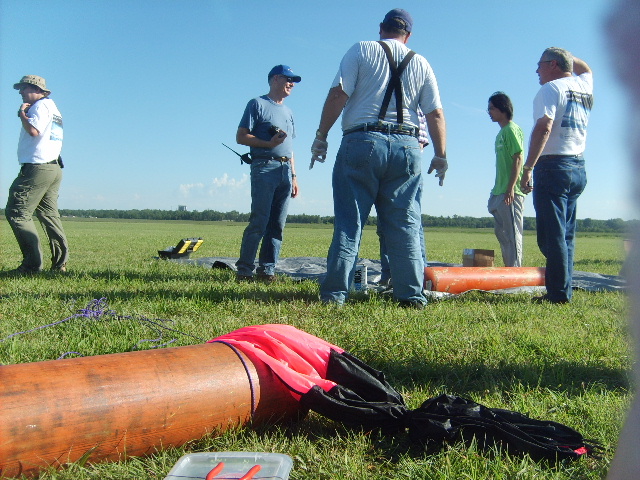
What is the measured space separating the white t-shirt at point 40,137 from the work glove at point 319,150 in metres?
3.41

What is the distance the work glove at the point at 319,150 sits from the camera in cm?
466

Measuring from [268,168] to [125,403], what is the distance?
176 inches

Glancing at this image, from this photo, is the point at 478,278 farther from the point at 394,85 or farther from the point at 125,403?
the point at 125,403

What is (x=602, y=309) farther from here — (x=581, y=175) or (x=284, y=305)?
(x=284, y=305)

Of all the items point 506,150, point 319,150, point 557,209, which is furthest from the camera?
point 506,150

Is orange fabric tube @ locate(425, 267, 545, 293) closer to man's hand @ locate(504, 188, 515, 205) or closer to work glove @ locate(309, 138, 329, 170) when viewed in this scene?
man's hand @ locate(504, 188, 515, 205)

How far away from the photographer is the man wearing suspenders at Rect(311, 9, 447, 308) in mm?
4367

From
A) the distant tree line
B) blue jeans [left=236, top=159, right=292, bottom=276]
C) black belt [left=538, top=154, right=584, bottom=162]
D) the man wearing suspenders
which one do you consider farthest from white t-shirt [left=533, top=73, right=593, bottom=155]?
the distant tree line

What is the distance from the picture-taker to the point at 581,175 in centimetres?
502

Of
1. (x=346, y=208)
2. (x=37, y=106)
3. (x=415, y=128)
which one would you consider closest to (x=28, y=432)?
(x=346, y=208)

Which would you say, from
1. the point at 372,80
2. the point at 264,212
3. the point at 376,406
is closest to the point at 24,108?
the point at 264,212

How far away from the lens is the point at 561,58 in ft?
16.5

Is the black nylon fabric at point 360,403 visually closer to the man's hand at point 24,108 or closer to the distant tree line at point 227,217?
the man's hand at point 24,108

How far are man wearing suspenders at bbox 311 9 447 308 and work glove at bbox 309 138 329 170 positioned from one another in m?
0.13
